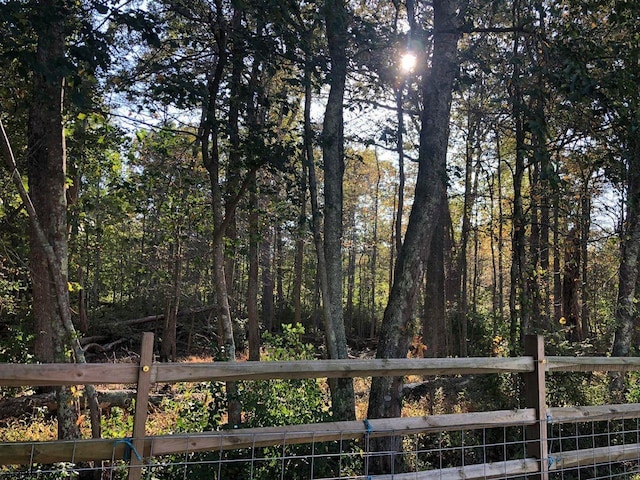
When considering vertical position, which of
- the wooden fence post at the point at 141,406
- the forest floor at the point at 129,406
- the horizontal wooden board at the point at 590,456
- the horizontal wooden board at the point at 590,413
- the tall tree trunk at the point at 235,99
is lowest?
the forest floor at the point at 129,406

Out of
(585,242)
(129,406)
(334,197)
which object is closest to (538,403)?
(334,197)

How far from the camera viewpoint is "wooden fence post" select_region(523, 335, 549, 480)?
137 inches

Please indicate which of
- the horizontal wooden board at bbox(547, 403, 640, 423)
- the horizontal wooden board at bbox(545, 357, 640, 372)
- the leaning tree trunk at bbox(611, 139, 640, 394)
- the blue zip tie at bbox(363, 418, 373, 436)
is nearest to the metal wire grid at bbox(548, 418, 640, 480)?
the horizontal wooden board at bbox(547, 403, 640, 423)

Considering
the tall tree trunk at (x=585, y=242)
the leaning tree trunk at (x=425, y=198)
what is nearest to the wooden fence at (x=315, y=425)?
the leaning tree trunk at (x=425, y=198)

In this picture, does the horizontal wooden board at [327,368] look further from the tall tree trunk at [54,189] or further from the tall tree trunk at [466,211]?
the tall tree trunk at [466,211]

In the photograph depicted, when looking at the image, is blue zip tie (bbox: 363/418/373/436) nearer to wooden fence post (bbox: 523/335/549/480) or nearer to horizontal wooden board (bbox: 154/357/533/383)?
horizontal wooden board (bbox: 154/357/533/383)

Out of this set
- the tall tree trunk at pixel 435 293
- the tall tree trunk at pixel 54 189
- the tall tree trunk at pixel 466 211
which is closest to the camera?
the tall tree trunk at pixel 54 189

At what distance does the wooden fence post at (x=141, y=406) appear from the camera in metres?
2.43

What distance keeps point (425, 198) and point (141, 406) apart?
4.07 m

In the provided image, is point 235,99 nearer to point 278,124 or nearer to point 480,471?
point 278,124

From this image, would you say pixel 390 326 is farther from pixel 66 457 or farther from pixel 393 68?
pixel 393 68

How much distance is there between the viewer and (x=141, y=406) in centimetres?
251

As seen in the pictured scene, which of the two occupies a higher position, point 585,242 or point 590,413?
point 585,242

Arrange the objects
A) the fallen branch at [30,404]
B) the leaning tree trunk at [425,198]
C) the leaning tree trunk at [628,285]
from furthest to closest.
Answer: the leaning tree trunk at [628,285] < the fallen branch at [30,404] < the leaning tree trunk at [425,198]
